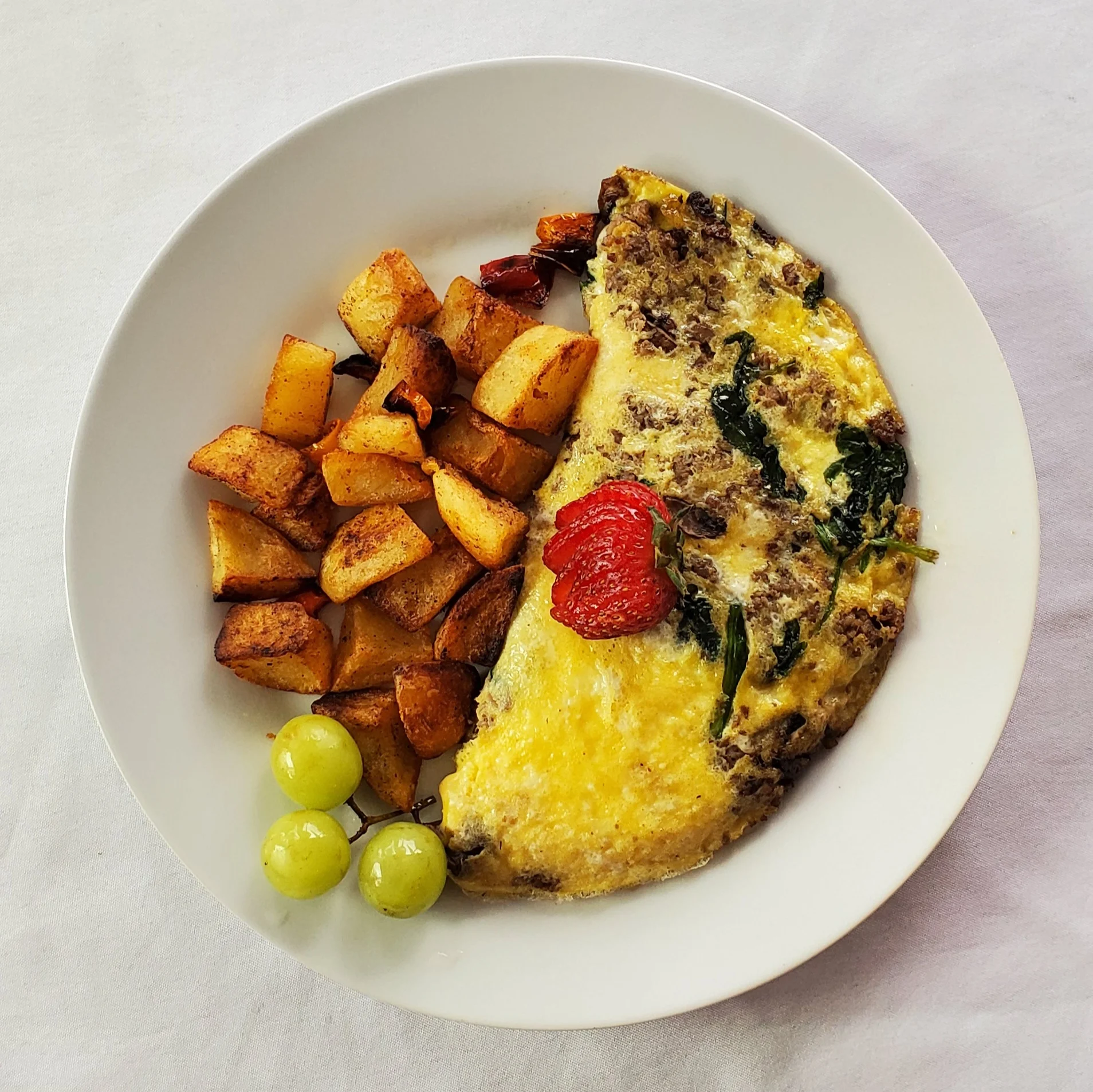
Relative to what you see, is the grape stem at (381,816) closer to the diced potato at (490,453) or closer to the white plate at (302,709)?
the white plate at (302,709)

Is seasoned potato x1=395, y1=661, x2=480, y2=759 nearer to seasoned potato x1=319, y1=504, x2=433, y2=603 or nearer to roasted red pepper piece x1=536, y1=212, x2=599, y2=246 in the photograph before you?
seasoned potato x1=319, y1=504, x2=433, y2=603

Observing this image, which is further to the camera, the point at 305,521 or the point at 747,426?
the point at 305,521

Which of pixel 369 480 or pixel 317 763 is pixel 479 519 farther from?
pixel 317 763

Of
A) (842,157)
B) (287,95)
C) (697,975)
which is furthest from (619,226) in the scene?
(697,975)

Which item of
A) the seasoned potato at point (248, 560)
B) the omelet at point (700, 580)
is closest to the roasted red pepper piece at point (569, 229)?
the omelet at point (700, 580)

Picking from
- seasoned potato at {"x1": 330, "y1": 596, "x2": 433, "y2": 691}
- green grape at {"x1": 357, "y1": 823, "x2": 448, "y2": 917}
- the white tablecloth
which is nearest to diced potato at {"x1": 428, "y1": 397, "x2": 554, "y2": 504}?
seasoned potato at {"x1": 330, "y1": 596, "x2": 433, "y2": 691}

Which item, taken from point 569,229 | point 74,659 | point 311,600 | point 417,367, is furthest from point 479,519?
point 74,659

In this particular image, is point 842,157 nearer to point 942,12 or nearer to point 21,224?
point 942,12
